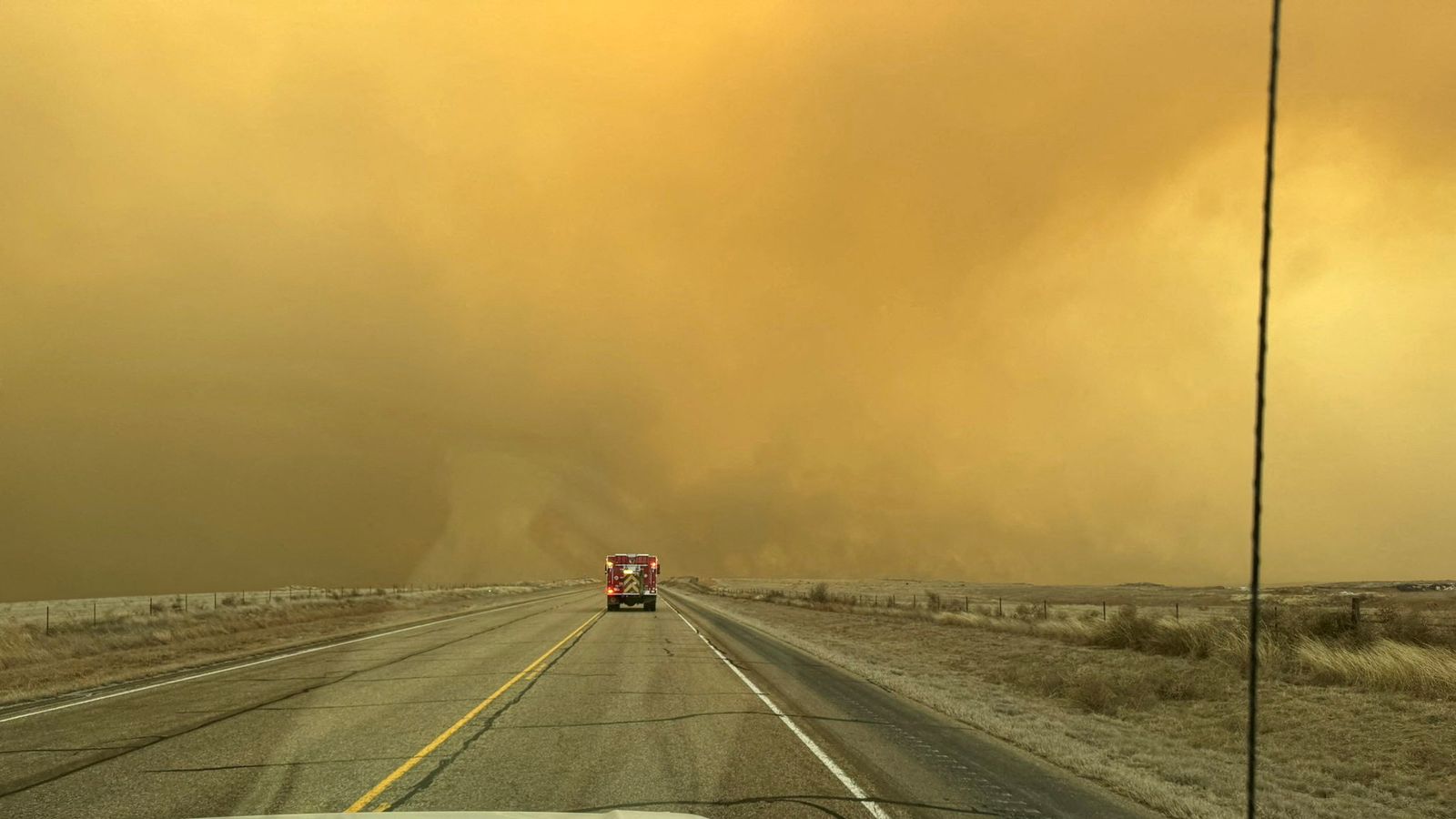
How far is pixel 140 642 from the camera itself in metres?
31.9

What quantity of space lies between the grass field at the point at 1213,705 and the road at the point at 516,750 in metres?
1.49

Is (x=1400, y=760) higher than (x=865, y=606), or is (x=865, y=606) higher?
(x=1400, y=760)

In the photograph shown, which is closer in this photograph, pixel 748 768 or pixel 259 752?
pixel 748 768

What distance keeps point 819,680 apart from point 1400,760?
997cm

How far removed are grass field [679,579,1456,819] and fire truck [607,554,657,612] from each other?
1035 inches

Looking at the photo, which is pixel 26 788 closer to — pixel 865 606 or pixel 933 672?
pixel 933 672

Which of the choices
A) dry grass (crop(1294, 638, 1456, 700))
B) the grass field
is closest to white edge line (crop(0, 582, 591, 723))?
the grass field

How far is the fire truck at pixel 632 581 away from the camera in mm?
56094

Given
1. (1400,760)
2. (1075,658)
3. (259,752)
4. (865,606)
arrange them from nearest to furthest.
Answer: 1. (259,752)
2. (1400,760)
3. (1075,658)
4. (865,606)

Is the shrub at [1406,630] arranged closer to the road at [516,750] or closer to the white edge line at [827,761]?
the road at [516,750]

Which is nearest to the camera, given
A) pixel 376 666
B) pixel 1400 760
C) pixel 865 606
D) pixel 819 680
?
pixel 1400 760

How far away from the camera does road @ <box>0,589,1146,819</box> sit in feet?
29.0

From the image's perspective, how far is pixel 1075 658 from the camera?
84.4ft

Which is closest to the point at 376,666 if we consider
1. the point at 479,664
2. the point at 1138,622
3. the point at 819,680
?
the point at 479,664
